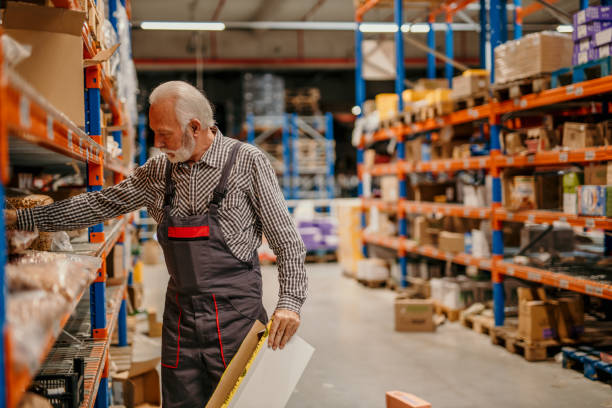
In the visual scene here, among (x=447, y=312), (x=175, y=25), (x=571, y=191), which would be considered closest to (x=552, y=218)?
(x=571, y=191)

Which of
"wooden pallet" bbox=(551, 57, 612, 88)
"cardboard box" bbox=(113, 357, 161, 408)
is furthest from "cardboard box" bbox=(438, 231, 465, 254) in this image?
"cardboard box" bbox=(113, 357, 161, 408)

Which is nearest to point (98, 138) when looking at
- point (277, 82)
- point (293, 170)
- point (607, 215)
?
point (607, 215)

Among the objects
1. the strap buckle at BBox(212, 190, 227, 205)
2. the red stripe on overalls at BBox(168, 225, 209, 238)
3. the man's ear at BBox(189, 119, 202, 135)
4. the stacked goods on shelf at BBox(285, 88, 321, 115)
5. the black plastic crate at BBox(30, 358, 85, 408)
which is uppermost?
the stacked goods on shelf at BBox(285, 88, 321, 115)

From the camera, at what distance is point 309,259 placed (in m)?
12.8

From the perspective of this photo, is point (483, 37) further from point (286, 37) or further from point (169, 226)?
point (286, 37)

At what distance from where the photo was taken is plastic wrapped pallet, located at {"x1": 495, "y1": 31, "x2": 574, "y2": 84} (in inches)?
214

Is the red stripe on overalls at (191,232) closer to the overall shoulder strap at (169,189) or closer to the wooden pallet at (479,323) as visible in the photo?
the overall shoulder strap at (169,189)

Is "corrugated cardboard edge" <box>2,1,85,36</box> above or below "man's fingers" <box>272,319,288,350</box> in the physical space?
above

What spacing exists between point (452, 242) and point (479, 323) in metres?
1.08

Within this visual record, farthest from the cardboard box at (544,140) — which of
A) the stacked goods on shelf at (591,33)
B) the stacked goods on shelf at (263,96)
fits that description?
the stacked goods on shelf at (263,96)

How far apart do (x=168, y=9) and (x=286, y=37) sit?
4.35 metres

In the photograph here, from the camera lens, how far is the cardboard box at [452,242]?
7.13 meters

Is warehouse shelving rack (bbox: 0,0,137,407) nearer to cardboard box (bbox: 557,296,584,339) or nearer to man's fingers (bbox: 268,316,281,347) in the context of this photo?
man's fingers (bbox: 268,316,281,347)

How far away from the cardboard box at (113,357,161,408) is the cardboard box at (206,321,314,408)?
6.58 ft
